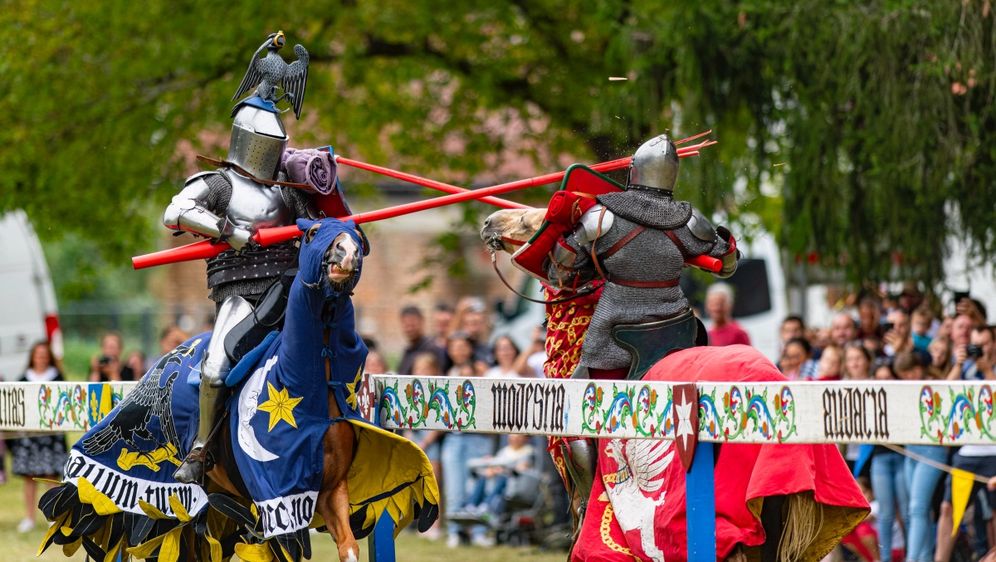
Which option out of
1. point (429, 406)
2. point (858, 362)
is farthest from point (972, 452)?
point (429, 406)

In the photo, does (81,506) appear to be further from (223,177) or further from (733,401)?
(733,401)

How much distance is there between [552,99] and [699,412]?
896cm

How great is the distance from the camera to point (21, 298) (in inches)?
596

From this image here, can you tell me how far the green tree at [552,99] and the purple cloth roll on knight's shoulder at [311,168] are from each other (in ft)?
13.0

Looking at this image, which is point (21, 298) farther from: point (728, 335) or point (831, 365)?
point (831, 365)

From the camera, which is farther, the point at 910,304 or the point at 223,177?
the point at 910,304

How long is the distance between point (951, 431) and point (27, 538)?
803 centimetres

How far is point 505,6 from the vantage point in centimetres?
1377

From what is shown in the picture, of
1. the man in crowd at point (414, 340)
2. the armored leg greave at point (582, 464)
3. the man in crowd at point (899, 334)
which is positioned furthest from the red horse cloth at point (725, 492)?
the man in crowd at point (414, 340)

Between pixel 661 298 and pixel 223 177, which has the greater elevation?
pixel 223 177

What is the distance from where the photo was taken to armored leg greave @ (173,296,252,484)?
6066mm

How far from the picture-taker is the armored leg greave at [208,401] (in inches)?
239

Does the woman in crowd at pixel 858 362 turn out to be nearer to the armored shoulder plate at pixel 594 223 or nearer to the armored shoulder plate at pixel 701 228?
the armored shoulder plate at pixel 701 228

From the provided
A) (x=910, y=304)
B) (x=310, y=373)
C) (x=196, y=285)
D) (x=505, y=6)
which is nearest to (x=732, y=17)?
(x=910, y=304)
